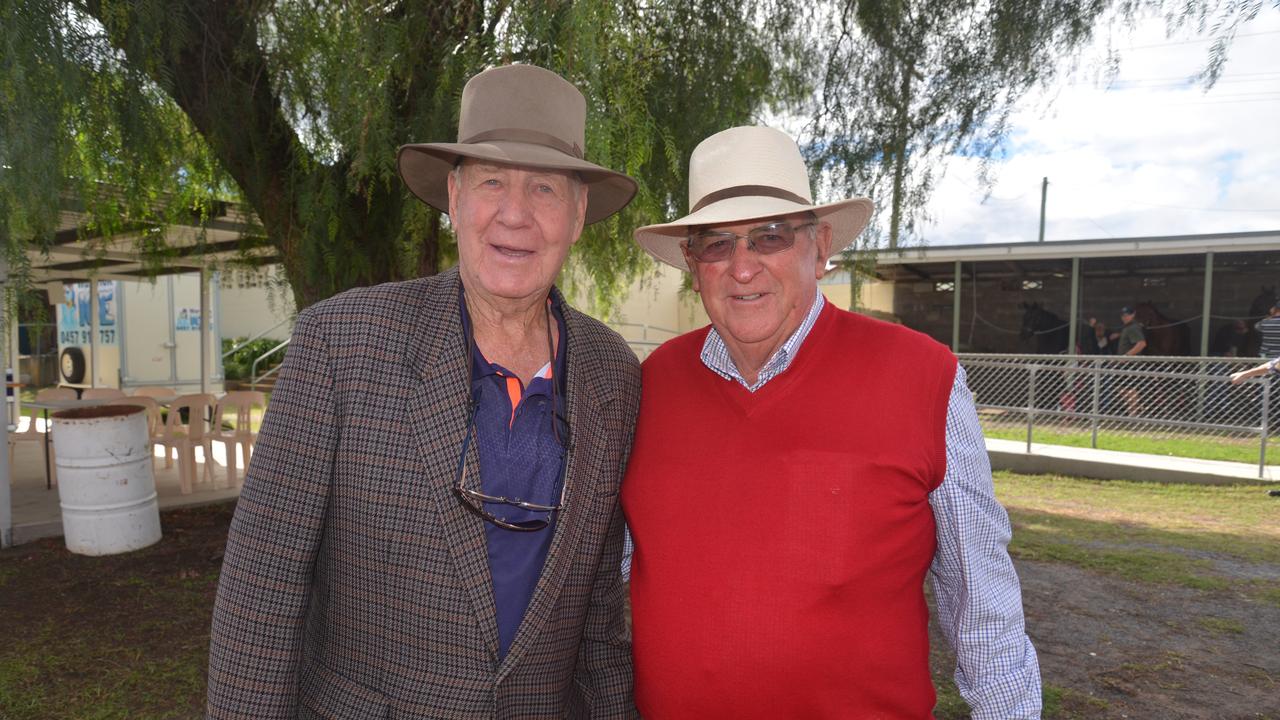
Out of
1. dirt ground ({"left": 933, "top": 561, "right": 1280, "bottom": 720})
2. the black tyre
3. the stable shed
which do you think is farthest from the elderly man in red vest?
the black tyre

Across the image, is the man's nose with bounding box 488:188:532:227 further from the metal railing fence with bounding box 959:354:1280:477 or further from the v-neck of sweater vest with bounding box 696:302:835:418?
the metal railing fence with bounding box 959:354:1280:477

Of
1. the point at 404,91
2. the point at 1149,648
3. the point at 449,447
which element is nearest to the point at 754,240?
the point at 449,447

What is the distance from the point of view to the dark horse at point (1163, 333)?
14.9 meters

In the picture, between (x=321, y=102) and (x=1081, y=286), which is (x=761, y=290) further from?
(x=1081, y=286)

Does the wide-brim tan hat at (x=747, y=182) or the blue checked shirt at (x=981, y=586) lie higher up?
the wide-brim tan hat at (x=747, y=182)

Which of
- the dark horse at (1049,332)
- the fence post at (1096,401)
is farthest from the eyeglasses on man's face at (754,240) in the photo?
the dark horse at (1049,332)

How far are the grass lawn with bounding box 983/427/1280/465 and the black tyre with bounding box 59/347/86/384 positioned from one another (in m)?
15.5

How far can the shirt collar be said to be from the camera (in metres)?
1.88

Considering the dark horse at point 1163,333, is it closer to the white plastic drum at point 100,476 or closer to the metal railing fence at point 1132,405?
the metal railing fence at point 1132,405

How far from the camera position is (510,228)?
5.94ft

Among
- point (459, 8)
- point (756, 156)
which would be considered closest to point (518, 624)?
point (756, 156)

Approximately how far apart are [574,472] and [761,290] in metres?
0.60

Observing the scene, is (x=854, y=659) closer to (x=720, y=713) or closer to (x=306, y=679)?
(x=720, y=713)

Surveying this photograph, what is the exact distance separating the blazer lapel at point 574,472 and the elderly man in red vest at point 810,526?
0.50 ft
